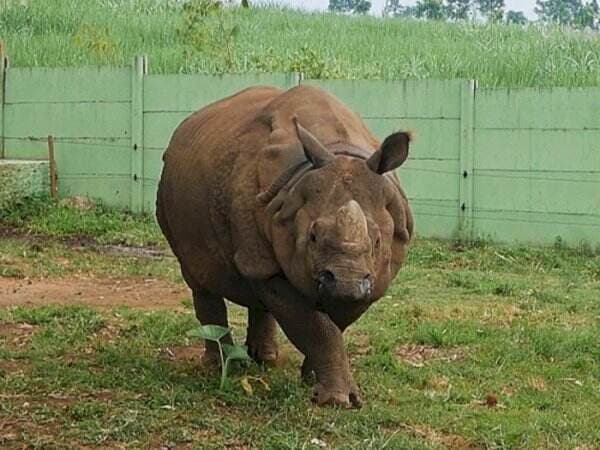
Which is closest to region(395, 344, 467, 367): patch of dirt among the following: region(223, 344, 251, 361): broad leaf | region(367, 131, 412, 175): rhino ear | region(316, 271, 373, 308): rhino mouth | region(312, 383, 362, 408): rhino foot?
region(223, 344, 251, 361): broad leaf

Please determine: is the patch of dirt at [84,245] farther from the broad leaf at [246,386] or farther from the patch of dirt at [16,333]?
the broad leaf at [246,386]

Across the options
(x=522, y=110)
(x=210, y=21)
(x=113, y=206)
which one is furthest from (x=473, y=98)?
(x=210, y=21)

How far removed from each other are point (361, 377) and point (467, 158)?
6.97 meters

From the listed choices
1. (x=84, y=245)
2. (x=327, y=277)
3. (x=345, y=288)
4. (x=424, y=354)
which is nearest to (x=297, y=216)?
(x=327, y=277)

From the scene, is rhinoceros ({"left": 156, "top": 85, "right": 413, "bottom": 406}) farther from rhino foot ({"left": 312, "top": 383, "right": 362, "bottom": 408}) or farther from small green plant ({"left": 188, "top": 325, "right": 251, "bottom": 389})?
small green plant ({"left": 188, "top": 325, "right": 251, "bottom": 389})

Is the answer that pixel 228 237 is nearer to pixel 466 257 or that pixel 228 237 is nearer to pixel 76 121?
Result: pixel 466 257

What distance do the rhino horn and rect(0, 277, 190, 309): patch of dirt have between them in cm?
421

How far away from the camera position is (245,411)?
5.92m

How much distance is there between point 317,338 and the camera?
5.92 metres

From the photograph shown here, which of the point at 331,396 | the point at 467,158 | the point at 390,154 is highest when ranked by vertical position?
the point at 390,154

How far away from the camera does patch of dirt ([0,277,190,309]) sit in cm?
→ 946

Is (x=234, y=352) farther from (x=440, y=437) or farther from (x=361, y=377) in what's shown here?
(x=440, y=437)

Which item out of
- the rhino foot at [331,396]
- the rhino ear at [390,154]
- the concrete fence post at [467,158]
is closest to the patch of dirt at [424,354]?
the rhino foot at [331,396]

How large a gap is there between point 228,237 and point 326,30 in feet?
54.3
